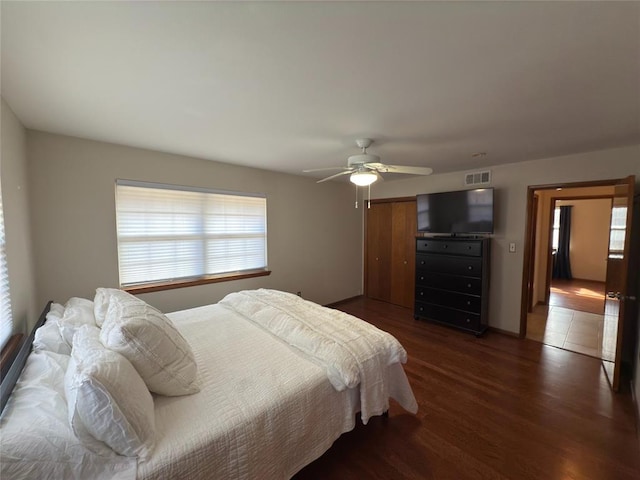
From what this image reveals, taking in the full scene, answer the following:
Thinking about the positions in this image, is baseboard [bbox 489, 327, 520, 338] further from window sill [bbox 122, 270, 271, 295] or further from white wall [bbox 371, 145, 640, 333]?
window sill [bbox 122, 270, 271, 295]

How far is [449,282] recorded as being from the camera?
3.70 m

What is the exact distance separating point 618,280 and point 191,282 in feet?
14.7

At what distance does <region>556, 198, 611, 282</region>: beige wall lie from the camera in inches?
251

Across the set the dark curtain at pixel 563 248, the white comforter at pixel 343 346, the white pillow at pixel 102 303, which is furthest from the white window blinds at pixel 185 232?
the dark curtain at pixel 563 248

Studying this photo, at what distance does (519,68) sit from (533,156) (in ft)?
7.59

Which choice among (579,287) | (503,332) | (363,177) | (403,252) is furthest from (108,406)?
(579,287)

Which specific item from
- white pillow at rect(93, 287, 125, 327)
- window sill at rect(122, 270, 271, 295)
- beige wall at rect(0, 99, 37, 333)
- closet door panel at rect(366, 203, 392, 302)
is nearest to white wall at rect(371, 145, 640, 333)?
closet door panel at rect(366, 203, 392, 302)

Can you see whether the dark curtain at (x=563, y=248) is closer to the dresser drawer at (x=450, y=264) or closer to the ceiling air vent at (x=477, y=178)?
the ceiling air vent at (x=477, y=178)

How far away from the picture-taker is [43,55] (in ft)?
4.03

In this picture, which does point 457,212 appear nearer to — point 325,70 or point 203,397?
point 325,70

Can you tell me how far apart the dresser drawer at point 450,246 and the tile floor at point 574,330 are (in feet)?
4.52

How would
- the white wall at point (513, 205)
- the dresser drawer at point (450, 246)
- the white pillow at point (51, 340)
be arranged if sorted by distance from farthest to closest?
the dresser drawer at point (450, 246) < the white wall at point (513, 205) < the white pillow at point (51, 340)

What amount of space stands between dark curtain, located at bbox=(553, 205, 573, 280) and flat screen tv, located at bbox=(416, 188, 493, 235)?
534 centimetres

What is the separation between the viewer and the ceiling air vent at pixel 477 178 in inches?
143
